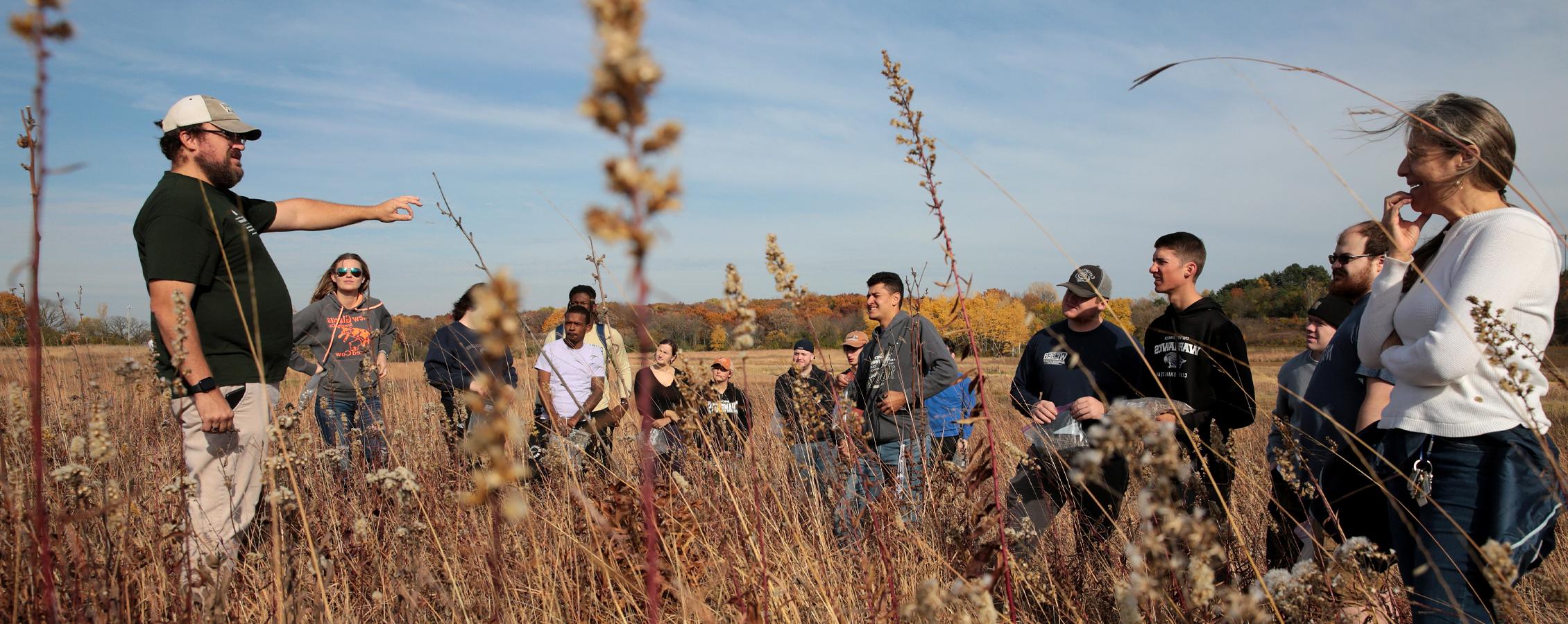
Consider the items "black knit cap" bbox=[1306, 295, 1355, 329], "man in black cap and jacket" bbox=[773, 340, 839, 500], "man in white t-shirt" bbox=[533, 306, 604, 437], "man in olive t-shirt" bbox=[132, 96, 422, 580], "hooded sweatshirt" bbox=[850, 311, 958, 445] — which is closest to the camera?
"man in olive t-shirt" bbox=[132, 96, 422, 580]

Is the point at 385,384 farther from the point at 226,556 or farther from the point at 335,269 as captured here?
the point at 226,556

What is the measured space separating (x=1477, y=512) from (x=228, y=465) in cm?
416

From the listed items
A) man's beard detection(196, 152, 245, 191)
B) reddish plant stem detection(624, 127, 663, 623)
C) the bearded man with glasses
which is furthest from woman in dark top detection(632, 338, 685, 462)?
reddish plant stem detection(624, 127, 663, 623)

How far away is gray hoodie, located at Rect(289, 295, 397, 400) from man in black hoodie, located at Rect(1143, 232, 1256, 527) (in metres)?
5.56

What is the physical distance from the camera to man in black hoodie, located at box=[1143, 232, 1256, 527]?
415cm

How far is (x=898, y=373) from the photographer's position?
527cm

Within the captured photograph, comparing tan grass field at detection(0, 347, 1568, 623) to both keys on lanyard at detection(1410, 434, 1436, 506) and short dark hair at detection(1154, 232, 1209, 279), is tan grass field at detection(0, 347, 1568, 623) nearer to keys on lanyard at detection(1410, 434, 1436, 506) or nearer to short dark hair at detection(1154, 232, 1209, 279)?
keys on lanyard at detection(1410, 434, 1436, 506)

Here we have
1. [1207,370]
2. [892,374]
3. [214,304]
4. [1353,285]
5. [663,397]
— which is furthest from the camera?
[663,397]

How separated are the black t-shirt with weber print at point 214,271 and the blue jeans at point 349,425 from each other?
154cm

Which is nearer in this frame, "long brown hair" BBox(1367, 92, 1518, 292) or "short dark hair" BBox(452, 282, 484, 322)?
"long brown hair" BBox(1367, 92, 1518, 292)

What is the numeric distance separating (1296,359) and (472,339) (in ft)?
18.9

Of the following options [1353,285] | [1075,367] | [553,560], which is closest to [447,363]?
[553,560]

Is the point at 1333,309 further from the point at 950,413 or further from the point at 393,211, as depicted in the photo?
the point at 393,211

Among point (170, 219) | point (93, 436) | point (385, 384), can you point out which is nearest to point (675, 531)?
point (93, 436)
